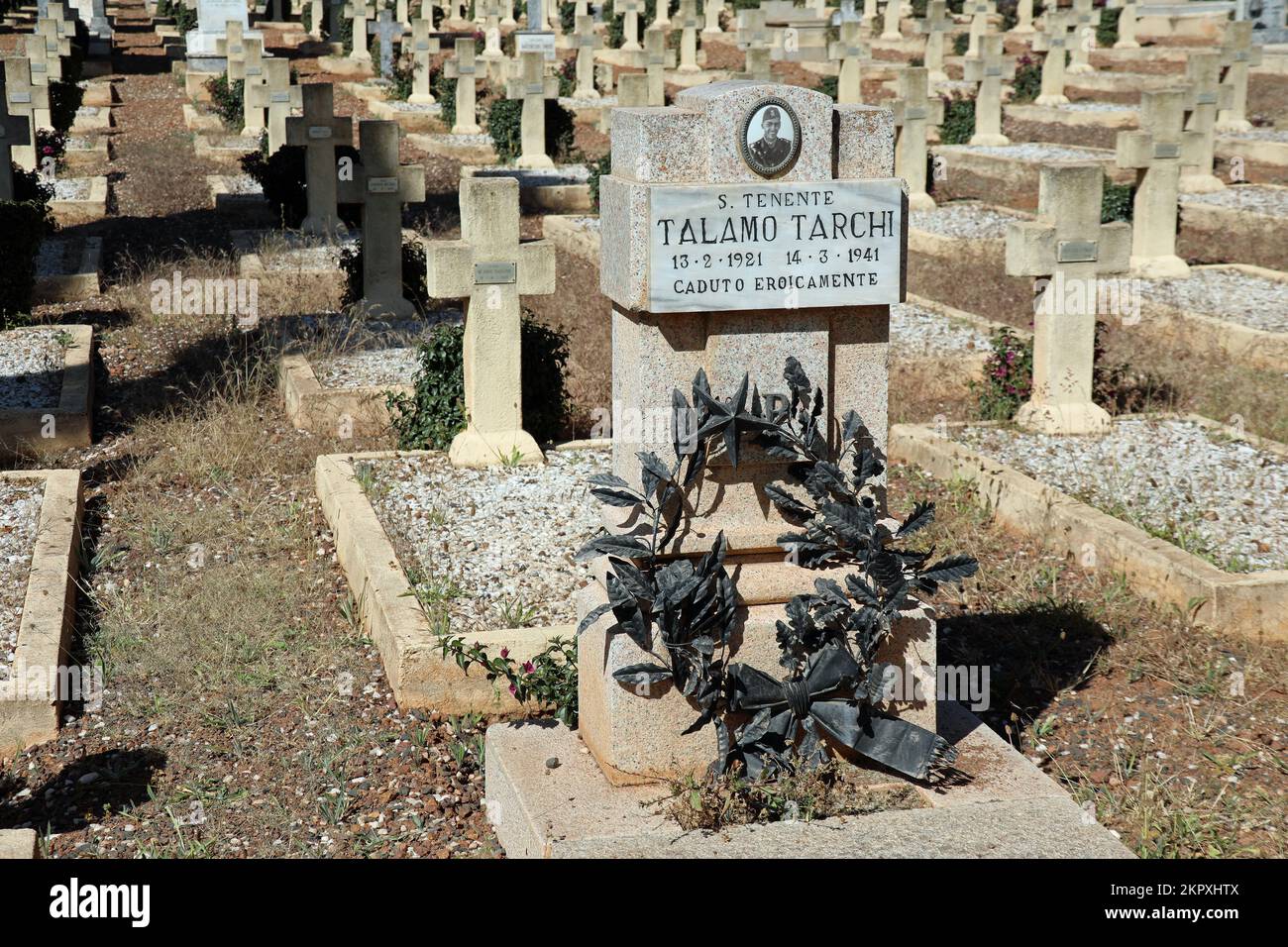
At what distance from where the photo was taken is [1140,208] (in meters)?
12.6

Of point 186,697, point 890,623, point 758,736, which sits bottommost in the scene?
point 186,697

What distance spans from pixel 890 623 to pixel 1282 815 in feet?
4.39

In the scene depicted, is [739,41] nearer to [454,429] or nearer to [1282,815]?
[454,429]

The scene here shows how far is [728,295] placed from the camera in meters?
4.11

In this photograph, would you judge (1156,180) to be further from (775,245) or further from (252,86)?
(252,86)

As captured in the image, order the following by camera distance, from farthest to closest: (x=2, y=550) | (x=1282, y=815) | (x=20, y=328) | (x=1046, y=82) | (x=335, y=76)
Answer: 1. (x=335, y=76)
2. (x=1046, y=82)
3. (x=20, y=328)
4. (x=2, y=550)
5. (x=1282, y=815)

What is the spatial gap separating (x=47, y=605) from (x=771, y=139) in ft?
11.0

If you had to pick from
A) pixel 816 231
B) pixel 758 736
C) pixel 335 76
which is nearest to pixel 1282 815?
pixel 758 736

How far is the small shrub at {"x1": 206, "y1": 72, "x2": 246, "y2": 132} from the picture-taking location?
22391mm

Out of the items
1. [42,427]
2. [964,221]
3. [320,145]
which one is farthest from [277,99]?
[42,427]

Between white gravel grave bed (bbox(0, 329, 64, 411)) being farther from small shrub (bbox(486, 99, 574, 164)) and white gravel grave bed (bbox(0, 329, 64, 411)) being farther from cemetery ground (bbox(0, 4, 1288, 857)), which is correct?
small shrub (bbox(486, 99, 574, 164))

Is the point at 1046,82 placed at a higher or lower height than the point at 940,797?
higher

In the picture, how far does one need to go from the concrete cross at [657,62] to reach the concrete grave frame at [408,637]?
13025 mm

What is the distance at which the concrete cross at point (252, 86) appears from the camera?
71.2 ft
